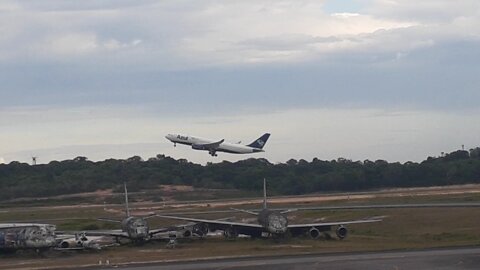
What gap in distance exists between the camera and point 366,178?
16600 cm

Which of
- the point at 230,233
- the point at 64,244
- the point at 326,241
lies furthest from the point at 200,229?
the point at 64,244

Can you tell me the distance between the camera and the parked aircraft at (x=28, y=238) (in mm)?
65812

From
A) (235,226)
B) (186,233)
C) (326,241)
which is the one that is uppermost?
(235,226)

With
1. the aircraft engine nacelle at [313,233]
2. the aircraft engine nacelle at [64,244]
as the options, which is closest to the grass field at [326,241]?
the aircraft engine nacelle at [313,233]

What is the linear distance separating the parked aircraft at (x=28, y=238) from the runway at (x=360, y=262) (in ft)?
46.7

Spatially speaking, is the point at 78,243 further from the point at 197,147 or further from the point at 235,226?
the point at 197,147

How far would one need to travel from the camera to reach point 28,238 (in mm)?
65875

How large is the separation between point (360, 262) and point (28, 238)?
2550 cm

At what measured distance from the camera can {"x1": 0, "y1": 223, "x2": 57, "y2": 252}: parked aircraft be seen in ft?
216

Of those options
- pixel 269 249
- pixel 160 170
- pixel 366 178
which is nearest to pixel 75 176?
pixel 160 170

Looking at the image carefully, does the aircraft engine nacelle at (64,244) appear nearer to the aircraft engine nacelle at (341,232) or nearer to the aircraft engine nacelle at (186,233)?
the aircraft engine nacelle at (186,233)

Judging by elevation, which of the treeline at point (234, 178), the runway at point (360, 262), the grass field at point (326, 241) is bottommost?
the runway at point (360, 262)

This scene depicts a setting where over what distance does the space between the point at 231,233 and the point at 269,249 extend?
1194cm

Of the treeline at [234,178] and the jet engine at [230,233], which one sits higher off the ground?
the treeline at [234,178]
